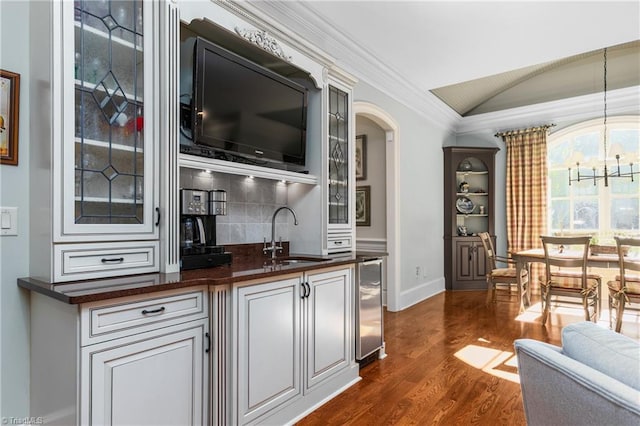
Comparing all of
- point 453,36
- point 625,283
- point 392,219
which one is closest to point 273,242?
point 392,219

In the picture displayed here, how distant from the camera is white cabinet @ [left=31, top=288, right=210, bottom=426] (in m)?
1.40

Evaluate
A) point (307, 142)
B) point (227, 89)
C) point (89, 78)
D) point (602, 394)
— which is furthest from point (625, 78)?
point (89, 78)

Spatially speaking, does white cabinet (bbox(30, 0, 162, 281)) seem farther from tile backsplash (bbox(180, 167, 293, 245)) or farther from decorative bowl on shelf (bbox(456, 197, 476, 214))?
decorative bowl on shelf (bbox(456, 197, 476, 214))

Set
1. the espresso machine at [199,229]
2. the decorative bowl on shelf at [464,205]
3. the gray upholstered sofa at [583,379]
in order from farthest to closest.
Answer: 1. the decorative bowl on shelf at [464,205]
2. the espresso machine at [199,229]
3. the gray upholstered sofa at [583,379]

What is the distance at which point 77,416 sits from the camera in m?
1.38

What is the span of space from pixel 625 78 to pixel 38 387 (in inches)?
277

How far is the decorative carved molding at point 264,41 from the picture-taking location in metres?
2.32

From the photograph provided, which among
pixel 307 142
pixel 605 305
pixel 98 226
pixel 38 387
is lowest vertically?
pixel 605 305

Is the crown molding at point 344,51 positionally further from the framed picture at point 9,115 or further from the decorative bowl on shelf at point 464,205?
the decorative bowl on shelf at point 464,205

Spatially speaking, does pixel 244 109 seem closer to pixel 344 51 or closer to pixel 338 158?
pixel 338 158

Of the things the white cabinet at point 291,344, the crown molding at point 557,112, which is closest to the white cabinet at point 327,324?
the white cabinet at point 291,344

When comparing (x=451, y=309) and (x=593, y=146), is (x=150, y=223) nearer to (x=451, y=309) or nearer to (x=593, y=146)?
(x=451, y=309)

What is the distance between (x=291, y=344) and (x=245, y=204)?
3.59 feet

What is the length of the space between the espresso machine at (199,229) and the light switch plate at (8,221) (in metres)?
0.72
